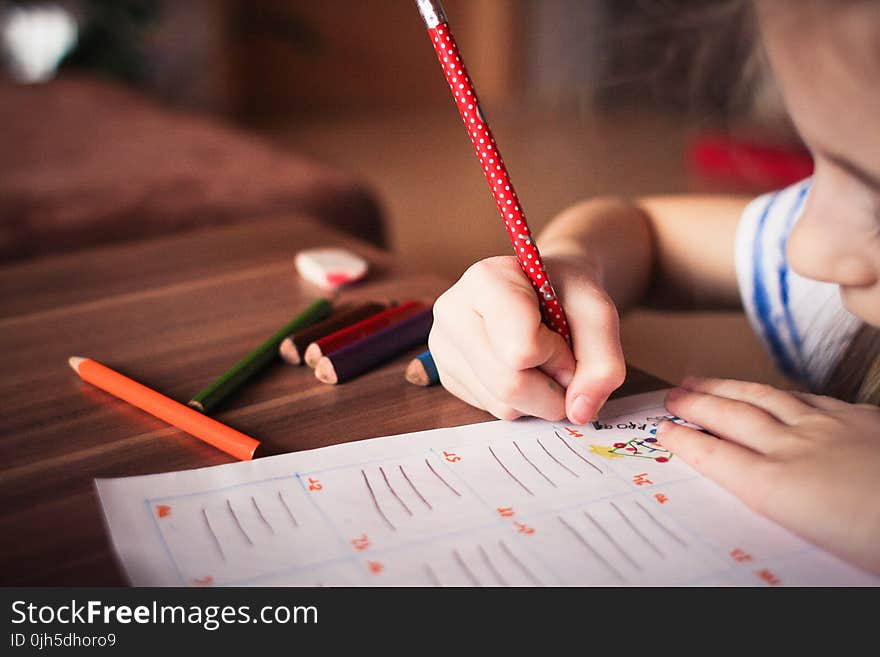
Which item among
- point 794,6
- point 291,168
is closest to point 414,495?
point 794,6

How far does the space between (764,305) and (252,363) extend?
41 cm

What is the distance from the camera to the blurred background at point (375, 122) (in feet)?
1.96

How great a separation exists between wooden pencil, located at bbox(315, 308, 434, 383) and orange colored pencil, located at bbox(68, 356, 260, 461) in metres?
0.08

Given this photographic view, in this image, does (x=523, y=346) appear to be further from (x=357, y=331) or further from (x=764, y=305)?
(x=764, y=305)

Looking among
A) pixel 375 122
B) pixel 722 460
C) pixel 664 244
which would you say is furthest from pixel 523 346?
pixel 375 122

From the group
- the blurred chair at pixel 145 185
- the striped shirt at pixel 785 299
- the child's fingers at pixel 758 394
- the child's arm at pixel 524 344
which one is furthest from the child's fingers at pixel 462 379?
the blurred chair at pixel 145 185

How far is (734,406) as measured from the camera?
44cm

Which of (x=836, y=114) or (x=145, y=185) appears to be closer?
(x=836, y=114)

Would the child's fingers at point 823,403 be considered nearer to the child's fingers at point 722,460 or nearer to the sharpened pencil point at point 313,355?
the child's fingers at point 722,460

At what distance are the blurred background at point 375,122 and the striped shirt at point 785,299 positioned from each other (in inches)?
1.1

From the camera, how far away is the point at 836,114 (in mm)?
373

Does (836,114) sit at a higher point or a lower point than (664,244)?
higher
